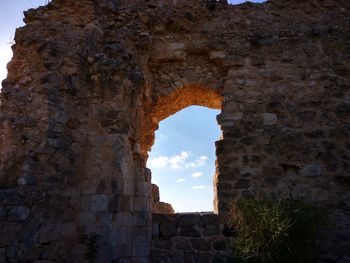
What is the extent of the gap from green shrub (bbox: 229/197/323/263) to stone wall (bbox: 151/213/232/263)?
0.34 m

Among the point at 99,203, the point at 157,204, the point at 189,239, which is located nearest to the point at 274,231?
the point at 189,239

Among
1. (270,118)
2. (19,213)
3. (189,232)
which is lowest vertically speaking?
(189,232)

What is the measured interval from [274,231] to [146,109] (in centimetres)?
263

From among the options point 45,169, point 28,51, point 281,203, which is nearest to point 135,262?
point 45,169

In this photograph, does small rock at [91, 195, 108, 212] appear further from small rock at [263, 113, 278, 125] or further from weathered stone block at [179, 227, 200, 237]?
small rock at [263, 113, 278, 125]

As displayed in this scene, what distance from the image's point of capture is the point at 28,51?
508cm

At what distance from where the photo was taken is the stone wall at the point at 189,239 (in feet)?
15.1

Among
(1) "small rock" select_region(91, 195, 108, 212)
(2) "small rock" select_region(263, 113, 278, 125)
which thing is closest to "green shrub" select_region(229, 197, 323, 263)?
(2) "small rock" select_region(263, 113, 278, 125)

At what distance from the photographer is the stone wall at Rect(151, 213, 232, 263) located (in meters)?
4.61

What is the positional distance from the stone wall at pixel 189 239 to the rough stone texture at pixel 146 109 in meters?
0.04

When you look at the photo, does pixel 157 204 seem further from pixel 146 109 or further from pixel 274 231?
pixel 274 231

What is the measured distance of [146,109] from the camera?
5.47 metres

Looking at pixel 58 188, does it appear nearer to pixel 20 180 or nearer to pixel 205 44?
pixel 20 180

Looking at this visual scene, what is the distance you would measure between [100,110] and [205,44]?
2058mm
